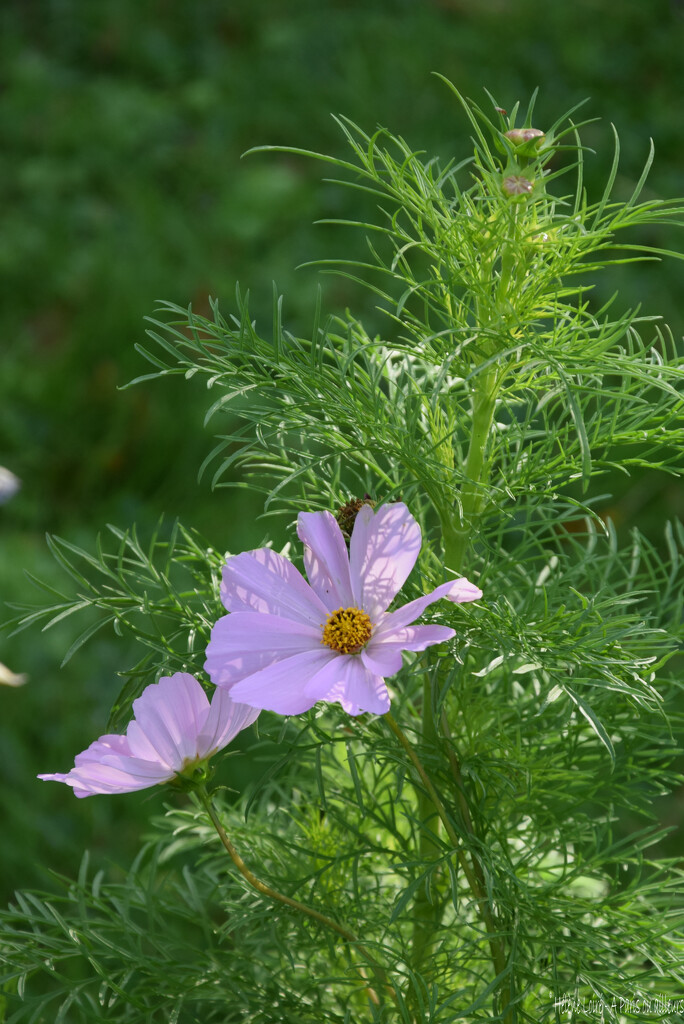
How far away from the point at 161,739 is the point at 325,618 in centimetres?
12

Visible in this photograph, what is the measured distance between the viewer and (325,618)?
2.21ft

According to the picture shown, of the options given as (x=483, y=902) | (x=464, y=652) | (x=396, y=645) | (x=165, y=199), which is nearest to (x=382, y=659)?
(x=396, y=645)

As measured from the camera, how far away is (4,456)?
201 cm

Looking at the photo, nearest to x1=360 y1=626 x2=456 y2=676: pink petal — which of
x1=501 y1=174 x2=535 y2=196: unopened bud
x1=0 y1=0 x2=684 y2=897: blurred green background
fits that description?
x1=501 y1=174 x2=535 y2=196: unopened bud

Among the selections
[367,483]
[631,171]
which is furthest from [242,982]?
[631,171]

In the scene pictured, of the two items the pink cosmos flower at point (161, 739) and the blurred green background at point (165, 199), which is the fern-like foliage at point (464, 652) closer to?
the pink cosmos flower at point (161, 739)

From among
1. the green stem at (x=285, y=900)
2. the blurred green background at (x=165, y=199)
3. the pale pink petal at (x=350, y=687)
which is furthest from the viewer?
the blurred green background at (x=165, y=199)

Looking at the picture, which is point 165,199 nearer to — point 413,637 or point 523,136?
point 523,136

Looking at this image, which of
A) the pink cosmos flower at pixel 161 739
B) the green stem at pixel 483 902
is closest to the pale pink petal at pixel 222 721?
the pink cosmos flower at pixel 161 739

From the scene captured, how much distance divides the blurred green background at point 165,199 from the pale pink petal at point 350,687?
98 cm

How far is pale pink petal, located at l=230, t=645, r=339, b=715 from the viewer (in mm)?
576

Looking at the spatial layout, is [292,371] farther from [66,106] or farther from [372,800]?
[66,106]

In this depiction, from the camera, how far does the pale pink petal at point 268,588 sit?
25.5 inches

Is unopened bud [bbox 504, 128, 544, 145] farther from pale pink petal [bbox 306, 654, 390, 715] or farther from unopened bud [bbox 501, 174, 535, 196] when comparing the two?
pale pink petal [bbox 306, 654, 390, 715]
